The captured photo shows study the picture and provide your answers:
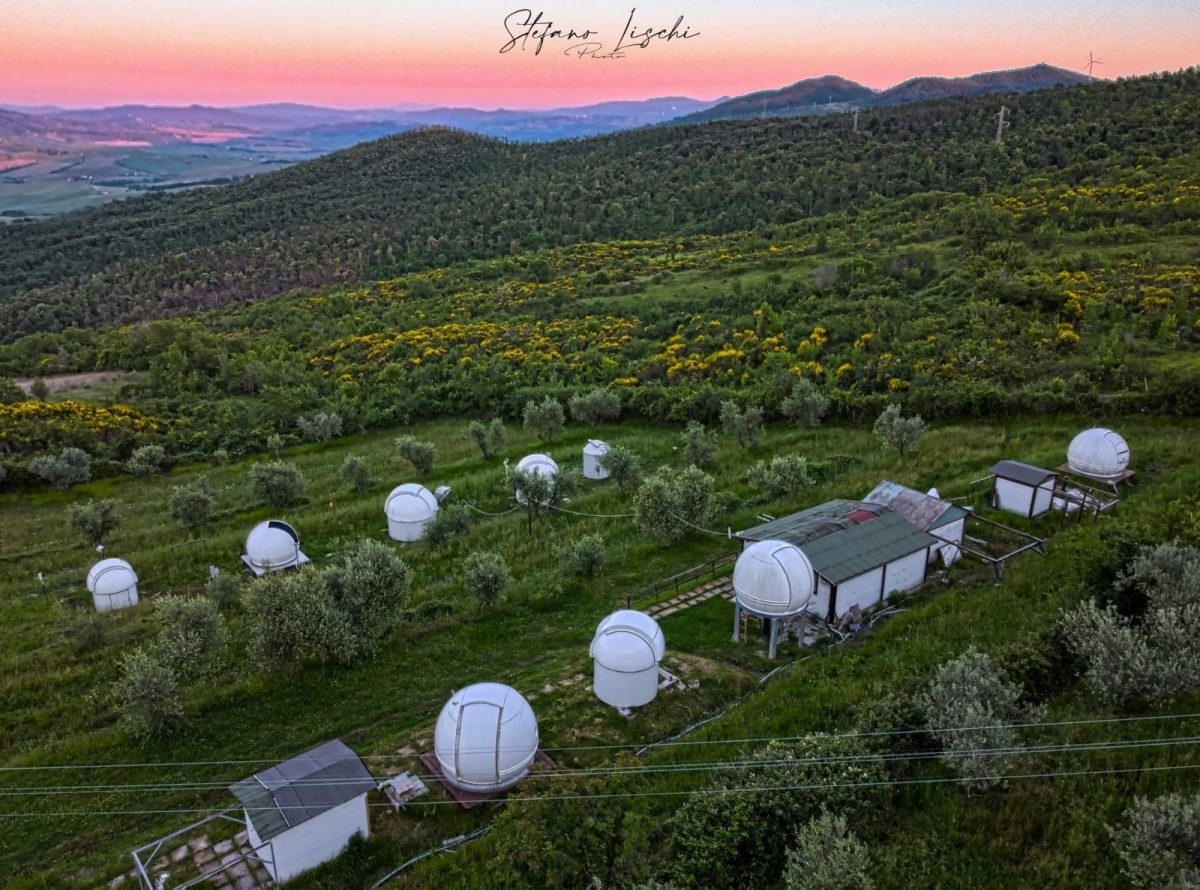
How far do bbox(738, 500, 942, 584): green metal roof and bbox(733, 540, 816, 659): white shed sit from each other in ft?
3.70

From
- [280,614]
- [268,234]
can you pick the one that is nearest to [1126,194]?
[280,614]

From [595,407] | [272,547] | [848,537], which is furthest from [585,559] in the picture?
[595,407]

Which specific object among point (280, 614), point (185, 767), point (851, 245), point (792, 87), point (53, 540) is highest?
point (792, 87)

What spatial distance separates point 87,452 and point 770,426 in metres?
42.4

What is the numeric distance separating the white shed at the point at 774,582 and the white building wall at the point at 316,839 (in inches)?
436

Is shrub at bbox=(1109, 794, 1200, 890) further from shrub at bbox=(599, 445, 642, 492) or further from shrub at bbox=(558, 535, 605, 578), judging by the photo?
shrub at bbox=(599, 445, 642, 492)

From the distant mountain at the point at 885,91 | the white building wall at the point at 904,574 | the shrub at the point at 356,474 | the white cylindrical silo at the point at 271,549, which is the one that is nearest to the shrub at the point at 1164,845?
the white building wall at the point at 904,574

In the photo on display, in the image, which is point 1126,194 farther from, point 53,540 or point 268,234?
point 268,234

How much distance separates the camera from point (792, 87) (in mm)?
190625

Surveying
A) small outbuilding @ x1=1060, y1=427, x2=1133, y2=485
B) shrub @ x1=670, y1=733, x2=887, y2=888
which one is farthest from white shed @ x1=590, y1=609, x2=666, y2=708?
small outbuilding @ x1=1060, y1=427, x2=1133, y2=485

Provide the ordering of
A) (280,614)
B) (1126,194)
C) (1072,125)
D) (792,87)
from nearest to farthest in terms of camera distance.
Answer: (280,614) < (1126,194) < (1072,125) < (792,87)

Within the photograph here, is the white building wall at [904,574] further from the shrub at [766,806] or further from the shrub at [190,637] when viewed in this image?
the shrub at [190,637]

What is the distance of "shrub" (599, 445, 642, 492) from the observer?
34688 mm

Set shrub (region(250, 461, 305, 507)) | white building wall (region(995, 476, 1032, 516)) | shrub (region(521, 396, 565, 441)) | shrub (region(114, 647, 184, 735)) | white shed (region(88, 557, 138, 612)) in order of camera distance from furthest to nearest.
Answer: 1. shrub (region(521, 396, 565, 441))
2. shrub (region(250, 461, 305, 507))
3. white shed (region(88, 557, 138, 612))
4. white building wall (region(995, 476, 1032, 516))
5. shrub (region(114, 647, 184, 735))
